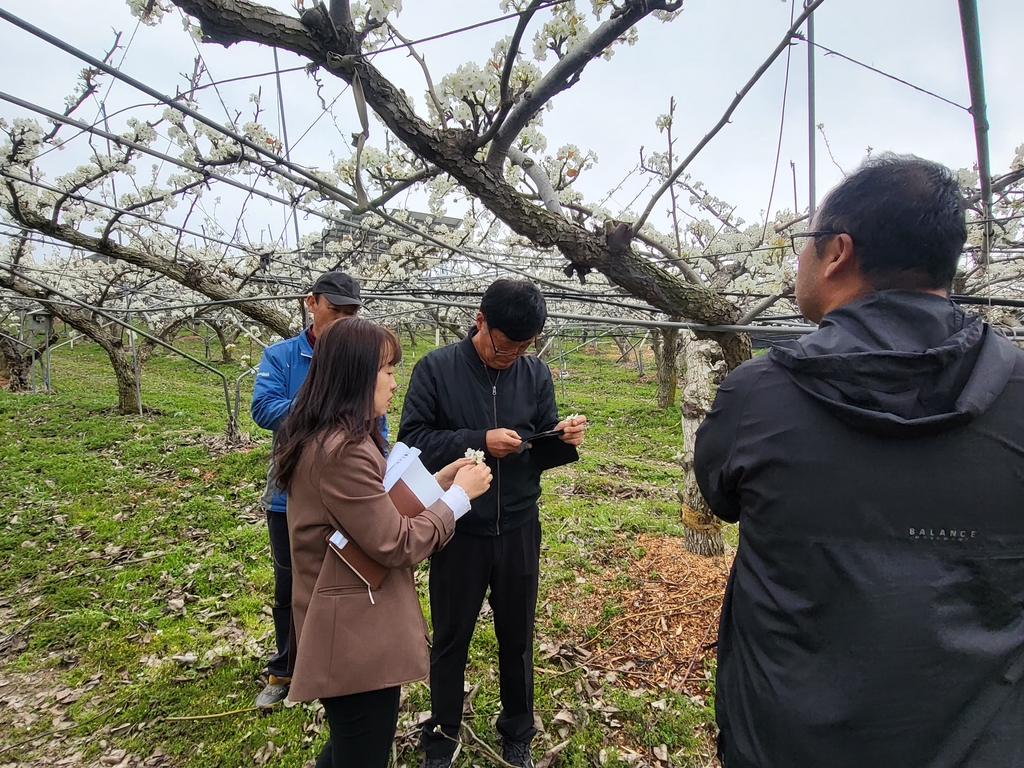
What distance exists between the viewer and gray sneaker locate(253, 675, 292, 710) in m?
2.41

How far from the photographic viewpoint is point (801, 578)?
88 centimetres

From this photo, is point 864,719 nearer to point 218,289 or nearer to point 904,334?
point 904,334

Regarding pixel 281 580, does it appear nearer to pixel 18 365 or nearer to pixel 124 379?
pixel 124 379

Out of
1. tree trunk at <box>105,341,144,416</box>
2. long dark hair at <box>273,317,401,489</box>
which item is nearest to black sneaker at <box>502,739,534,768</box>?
long dark hair at <box>273,317,401,489</box>

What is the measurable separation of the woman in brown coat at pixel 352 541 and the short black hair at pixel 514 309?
0.45 metres

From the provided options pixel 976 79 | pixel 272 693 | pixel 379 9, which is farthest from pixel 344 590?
pixel 976 79

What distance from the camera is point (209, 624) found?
10.3 ft

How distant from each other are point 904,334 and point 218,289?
6.69 metres

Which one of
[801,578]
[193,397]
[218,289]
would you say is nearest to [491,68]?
[801,578]

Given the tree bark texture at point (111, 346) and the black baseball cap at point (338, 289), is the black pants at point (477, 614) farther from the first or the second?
the tree bark texture at point (111, 346)

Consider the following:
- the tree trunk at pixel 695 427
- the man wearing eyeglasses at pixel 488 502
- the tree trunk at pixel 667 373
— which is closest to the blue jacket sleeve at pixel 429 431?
the man wearing eyeglasses at pixel 488 502

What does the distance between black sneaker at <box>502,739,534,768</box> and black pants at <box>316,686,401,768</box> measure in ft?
2.52

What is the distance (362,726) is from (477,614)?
56 centimetres

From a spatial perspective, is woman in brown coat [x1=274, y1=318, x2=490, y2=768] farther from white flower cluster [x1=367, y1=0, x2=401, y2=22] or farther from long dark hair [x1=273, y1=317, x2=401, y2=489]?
white flower cluster [x1=367, y1=0, x2=401, y2=22]
